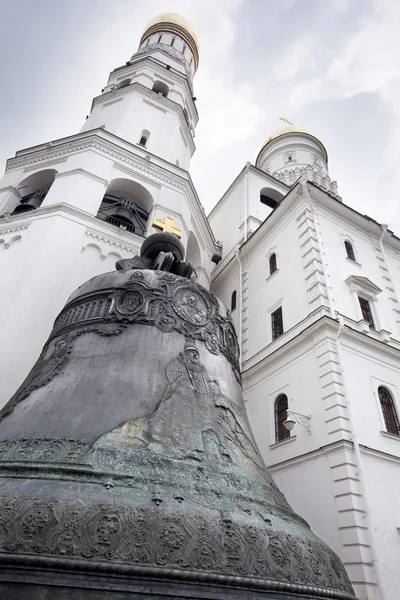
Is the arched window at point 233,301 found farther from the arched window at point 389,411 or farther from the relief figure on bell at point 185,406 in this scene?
the relief figure on bell at point 185,406

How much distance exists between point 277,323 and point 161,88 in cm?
1387

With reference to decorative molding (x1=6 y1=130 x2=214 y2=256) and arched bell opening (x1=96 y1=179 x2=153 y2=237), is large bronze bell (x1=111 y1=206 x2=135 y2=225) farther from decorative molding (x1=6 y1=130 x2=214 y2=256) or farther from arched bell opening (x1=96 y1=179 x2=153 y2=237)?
decorative molding (x1=6 y1=130 x2=214 y2=256)

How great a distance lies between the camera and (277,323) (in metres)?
13.2

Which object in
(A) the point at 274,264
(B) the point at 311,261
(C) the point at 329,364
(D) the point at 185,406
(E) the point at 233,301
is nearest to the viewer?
(D) the point at 185,406

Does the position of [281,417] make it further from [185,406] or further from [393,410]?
[185,406]

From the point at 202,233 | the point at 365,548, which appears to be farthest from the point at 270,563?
the point at 202,233

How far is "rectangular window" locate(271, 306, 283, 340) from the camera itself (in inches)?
509

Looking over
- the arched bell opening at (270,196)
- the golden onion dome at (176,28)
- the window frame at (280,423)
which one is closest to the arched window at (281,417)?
the window frame at (280,423)

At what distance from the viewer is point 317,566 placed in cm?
251

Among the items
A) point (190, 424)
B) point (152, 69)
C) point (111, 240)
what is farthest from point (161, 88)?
point (190, 424)

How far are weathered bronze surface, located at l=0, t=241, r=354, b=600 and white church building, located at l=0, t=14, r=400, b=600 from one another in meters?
3.36

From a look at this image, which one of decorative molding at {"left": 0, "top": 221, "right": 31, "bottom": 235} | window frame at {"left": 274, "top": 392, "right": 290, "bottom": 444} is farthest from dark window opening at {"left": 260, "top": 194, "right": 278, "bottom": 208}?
decorative molding at {"left": 0, "top": 221, "right": 31, "bottom": 235}

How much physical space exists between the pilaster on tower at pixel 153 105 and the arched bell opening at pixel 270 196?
533 centimetres

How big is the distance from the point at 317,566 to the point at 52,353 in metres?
3.18
